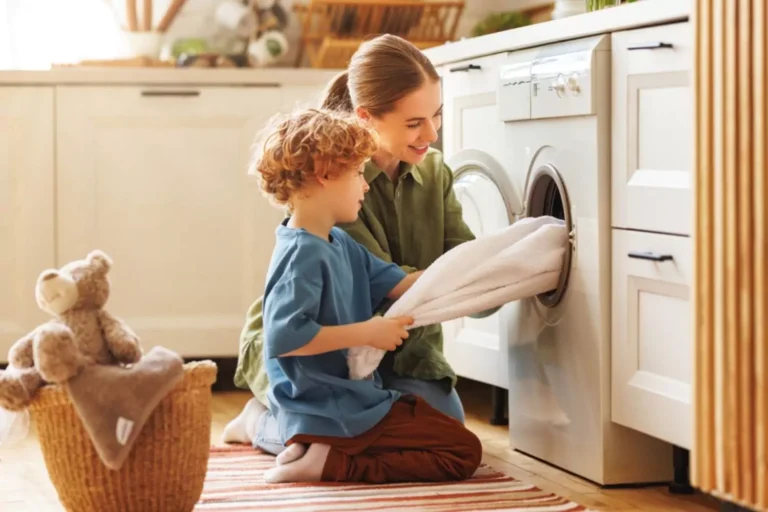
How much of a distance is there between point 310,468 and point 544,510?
41 cm

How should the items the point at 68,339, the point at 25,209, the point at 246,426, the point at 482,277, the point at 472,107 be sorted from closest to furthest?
the point at 68,339 → the point at 482,277 → the point at 246,426 → the point at 472,107 → the point at 25,209

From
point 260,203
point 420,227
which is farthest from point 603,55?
point 260,203

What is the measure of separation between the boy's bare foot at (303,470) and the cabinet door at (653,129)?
62cm

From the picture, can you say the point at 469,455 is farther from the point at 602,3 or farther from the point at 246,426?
the point at 602,3

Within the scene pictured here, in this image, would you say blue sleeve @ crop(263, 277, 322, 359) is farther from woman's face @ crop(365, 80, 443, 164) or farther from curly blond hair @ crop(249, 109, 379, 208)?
woman's face @ crop(365, 80, 443, 164)

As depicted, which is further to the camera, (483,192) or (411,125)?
(483,192)

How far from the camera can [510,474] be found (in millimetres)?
2133

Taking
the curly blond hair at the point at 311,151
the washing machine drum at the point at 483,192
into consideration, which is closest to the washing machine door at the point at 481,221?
the washing machine drum at the point at 483,192

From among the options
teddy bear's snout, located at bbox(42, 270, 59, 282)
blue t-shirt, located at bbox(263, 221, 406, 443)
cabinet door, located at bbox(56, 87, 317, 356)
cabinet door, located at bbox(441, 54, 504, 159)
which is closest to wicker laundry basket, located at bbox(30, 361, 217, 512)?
teddy bear's snout, located at bbox(42, 270, 59, 282)

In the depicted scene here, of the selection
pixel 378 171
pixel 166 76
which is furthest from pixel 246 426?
pixel 166 76

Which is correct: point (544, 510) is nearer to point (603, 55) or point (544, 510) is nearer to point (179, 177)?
point (603, 55)

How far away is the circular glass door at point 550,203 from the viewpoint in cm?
207

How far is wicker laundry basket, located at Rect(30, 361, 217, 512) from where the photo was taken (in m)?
1.66

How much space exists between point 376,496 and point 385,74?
74 cm
